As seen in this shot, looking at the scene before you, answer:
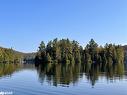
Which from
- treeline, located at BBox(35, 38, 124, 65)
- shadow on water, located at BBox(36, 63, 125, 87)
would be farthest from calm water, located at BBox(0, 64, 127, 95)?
treeline, located at BBox(35, 38, 124, 65)

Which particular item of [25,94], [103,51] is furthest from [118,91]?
[103,51]

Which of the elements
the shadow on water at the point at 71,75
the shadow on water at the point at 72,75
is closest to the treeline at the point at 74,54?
the shadow on water at the point at 71,75

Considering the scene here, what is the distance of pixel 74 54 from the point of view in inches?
7579

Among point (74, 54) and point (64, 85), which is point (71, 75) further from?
point (74, 54)

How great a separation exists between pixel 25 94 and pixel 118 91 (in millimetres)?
13968

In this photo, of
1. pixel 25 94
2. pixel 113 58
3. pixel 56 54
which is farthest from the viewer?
pixel 113 58

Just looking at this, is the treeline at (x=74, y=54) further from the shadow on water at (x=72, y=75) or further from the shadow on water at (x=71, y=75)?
the shadow on water at (x=72, y=75)

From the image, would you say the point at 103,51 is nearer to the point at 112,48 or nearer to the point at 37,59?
the point at 112,48

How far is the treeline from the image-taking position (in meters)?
184

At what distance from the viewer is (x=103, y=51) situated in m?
194

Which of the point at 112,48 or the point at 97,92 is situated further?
the point at 112,48

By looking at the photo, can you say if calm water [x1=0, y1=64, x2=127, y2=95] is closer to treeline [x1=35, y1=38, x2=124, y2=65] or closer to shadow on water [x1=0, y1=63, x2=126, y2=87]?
shadow on water [x1=0, y1=63, x2=126, y2=87]

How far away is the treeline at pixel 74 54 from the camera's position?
184375 mm

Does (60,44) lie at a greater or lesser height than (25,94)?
greater
